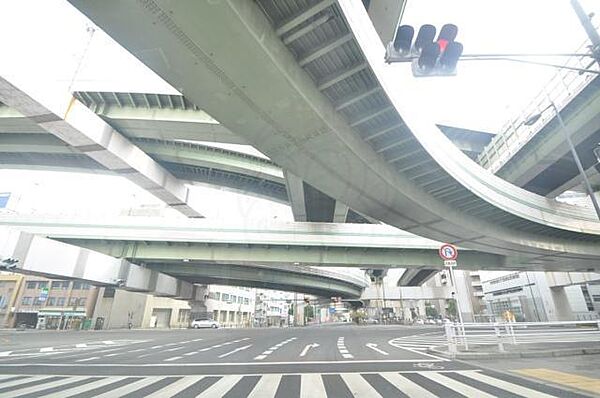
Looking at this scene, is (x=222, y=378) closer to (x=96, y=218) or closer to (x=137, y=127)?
(x=137, y=127)

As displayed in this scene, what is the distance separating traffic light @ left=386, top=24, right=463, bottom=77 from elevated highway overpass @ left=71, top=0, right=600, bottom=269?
1.15m

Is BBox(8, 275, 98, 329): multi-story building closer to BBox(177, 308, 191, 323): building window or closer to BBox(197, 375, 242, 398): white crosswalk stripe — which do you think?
BBox(177, 308, 191, 323): building window

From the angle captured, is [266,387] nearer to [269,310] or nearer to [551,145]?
[551,145]

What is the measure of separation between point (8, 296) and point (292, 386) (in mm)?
67325

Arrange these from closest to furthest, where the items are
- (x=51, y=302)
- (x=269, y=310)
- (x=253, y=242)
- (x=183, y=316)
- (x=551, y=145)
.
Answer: (x=551, y=145)
(x=253, y=242)
(x=51, y=302)
(x=183, y=316)
(x=269, y=310)

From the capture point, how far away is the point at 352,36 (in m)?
5.77

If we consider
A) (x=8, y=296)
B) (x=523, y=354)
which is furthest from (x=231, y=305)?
(x=523, y=354)

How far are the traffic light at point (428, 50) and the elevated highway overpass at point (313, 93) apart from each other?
1151 mm

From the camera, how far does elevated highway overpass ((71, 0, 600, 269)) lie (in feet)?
16.6

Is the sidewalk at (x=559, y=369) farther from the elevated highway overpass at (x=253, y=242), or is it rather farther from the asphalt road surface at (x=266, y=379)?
the elevated highway overpass at (x=253, y=242)

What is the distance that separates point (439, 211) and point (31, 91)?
61.9ft

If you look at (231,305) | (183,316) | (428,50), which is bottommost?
(183,316)

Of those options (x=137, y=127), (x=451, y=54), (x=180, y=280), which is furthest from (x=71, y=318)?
(x=451, y=54)

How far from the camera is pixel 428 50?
15.8 feet
